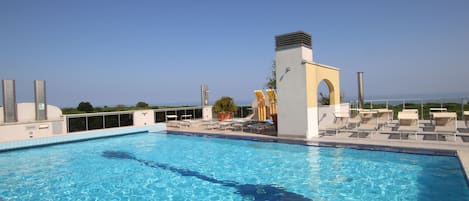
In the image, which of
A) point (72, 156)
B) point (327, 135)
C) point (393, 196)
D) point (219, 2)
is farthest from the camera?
point (219, 2)

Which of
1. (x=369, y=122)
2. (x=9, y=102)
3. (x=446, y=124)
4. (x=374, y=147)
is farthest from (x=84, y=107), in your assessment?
(x=446, y=124)

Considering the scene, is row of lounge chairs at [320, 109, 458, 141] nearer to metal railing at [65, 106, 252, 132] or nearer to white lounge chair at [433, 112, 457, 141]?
white lounge chair at [433, 112, 457, 141]

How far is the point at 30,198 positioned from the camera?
16.2 ft

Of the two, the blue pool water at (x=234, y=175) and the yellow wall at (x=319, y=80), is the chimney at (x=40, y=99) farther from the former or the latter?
the yellow wall at (x=319, y=80)

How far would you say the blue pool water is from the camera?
4.79m

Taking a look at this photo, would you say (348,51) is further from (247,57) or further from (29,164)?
(29,164)

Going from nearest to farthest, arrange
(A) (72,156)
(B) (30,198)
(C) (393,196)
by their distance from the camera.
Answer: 1. (C) (393,196)
2. (B) (30,198)
3. (A) (72,156)

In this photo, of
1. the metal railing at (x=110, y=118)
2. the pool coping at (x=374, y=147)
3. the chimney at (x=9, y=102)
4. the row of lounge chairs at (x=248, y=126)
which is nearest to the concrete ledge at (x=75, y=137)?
the metal railing at (x=110, y=118)

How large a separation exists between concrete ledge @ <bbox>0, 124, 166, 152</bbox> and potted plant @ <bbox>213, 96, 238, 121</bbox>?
11.8 ft

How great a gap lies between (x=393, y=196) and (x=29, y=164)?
9.13 meters

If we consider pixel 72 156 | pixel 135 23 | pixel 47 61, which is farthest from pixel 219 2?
pixel 47 61

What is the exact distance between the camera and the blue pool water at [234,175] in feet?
15.7

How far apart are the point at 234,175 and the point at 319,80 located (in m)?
5.44

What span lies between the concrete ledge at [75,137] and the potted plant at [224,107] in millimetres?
3605
